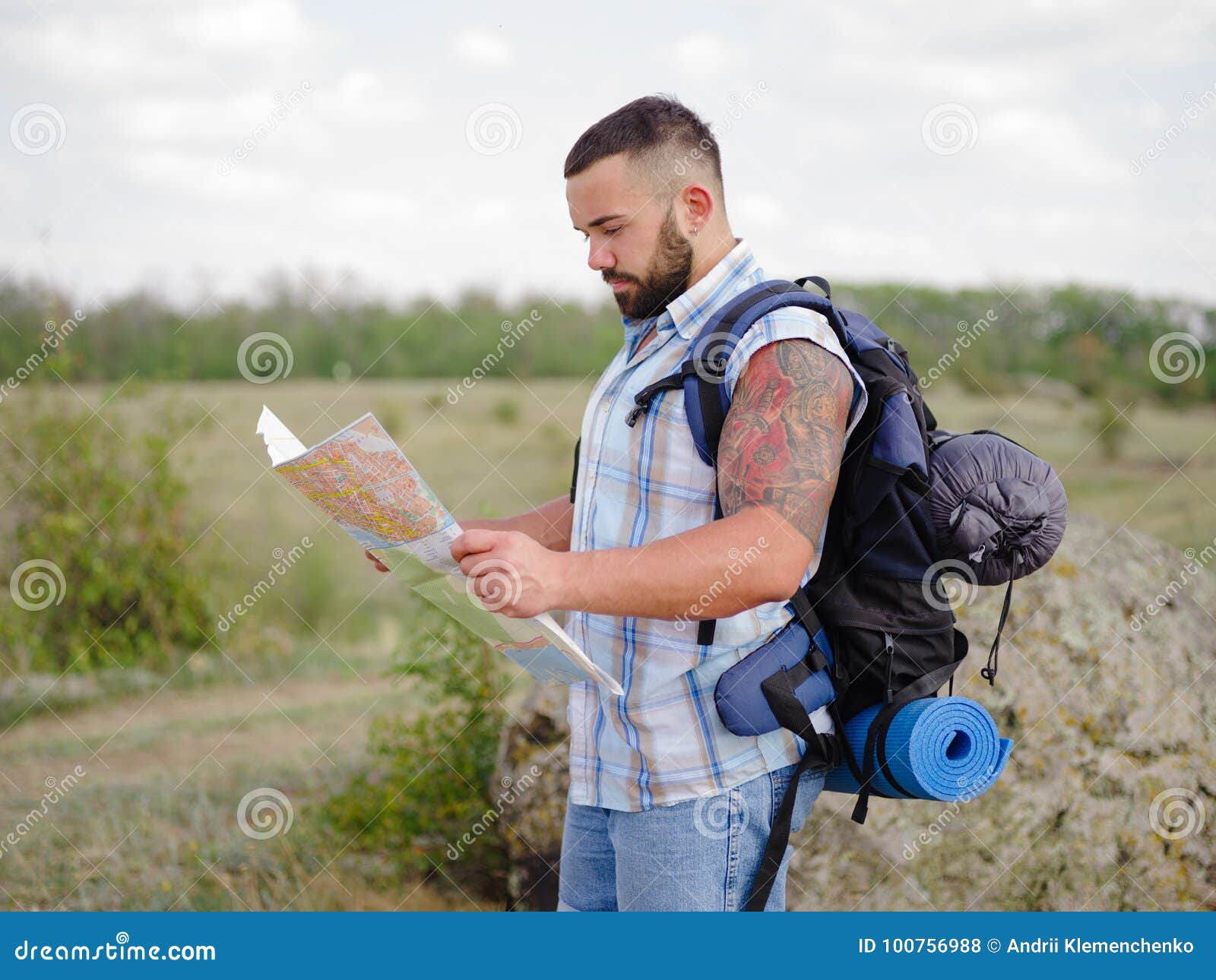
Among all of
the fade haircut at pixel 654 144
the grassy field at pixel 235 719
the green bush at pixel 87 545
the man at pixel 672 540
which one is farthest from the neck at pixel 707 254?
the green bush at pixel 87 545

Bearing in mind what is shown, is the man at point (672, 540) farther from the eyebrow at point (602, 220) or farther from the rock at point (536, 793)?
the rock at point (536, 793)

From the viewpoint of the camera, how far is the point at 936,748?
6.64ft

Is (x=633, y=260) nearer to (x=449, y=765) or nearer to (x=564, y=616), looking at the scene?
(x=564, y=616)

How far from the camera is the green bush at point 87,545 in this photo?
6.43 metres

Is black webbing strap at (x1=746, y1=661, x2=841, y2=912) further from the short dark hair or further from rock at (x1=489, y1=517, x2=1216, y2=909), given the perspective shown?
rock at (x1=489, y1=517, x2=1216, y2=909)

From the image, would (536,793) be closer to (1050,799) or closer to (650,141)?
(1050,799)

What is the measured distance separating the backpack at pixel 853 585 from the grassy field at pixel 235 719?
2.31 meters

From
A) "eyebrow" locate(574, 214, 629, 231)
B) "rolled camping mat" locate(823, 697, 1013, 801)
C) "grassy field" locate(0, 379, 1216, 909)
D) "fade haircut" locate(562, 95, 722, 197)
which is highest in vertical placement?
"fade haircut" locate(562, 95, 722, 197)

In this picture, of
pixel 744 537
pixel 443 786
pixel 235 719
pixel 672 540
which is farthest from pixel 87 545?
pixel 744 537

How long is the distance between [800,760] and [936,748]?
0.86 ft

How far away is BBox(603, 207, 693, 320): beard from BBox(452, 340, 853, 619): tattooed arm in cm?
37

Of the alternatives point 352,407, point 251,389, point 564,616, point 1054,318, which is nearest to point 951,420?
point 1054,318

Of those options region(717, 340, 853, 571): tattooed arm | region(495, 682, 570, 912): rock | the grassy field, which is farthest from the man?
the grassy field

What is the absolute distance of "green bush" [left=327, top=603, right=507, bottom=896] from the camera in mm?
3906
